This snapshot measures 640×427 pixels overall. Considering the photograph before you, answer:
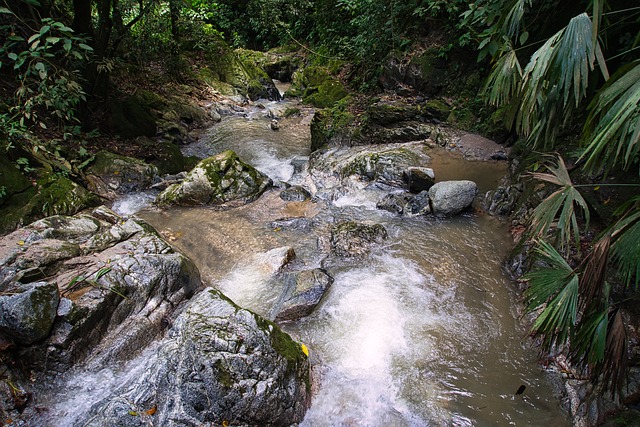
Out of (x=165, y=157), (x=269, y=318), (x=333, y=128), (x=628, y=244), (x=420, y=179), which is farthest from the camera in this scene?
(x=333, y=128)

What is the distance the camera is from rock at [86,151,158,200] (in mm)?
6647

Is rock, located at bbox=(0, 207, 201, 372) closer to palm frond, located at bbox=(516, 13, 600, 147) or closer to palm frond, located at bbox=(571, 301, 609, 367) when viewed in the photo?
palm frond, located at bbox=(571, 301, 609, 367)

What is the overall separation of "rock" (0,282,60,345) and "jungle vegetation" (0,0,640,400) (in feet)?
8.57

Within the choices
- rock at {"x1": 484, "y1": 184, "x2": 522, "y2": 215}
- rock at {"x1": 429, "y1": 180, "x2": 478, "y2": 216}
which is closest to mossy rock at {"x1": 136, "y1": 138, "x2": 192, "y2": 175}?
rock at {"x1": 429, "y1": 180, "x2": 478, "y2": 216}

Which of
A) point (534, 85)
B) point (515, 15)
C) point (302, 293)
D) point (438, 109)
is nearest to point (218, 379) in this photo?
point (302, 293)

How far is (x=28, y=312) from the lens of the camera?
3.01 meters

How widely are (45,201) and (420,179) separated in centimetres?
617

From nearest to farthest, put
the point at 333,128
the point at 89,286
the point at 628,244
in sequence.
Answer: the point at 628,244
the point at 89,286
the point at 333,128

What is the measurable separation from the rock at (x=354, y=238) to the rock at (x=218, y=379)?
7.18ft

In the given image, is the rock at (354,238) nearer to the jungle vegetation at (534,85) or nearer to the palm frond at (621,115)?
the jungle vegetation at (534,85)

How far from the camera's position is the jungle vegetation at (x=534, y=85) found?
225 centimetres

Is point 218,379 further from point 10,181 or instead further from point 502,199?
point 502,199

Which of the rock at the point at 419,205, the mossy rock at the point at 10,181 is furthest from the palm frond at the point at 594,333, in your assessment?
the mossy rock at the point at 10,181

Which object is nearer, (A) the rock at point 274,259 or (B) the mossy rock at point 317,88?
(A) the rock at point 274,259
